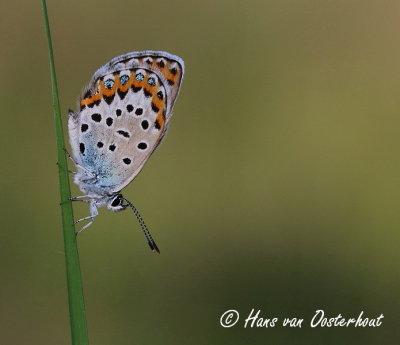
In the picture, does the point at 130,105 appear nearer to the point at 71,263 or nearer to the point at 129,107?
the point at 129,107

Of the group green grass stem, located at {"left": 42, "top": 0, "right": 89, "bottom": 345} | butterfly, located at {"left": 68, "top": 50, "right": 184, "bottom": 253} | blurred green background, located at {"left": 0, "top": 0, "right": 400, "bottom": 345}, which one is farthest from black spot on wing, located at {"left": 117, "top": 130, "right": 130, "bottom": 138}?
blurred green background, located at {"left": 0, "top": 0, "right": 400, "bottom": 345}

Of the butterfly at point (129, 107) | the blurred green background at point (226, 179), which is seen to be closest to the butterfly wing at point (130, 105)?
the butterfly at point (129, 107)

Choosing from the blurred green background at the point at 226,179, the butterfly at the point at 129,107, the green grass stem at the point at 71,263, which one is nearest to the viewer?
the green grass stem at the point at 71,263

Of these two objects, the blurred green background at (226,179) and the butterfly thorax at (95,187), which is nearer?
the butterfly thorax at (95,187)

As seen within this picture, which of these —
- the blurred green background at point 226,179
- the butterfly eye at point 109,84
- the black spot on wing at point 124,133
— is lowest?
the blurred green background at point 226,179

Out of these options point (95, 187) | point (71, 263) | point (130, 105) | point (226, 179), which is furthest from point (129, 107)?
point (226, 179)

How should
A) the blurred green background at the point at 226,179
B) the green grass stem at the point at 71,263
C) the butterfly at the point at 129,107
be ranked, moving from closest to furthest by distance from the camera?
the green grass stem at the point at 71,263, the butterfly at the point at 129,107, the blurred green background at the point at 226,179

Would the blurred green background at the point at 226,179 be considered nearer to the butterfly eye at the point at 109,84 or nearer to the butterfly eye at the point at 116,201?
the butterfly eye at the point at 116,201

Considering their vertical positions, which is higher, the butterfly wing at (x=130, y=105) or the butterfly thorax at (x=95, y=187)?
the butterfly wing at (x=130, y=105)

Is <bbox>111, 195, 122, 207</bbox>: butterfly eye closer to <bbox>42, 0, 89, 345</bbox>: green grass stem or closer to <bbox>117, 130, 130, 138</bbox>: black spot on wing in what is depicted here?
<bbox>117, 130, 130, 138</bbox>: black spot on wing
